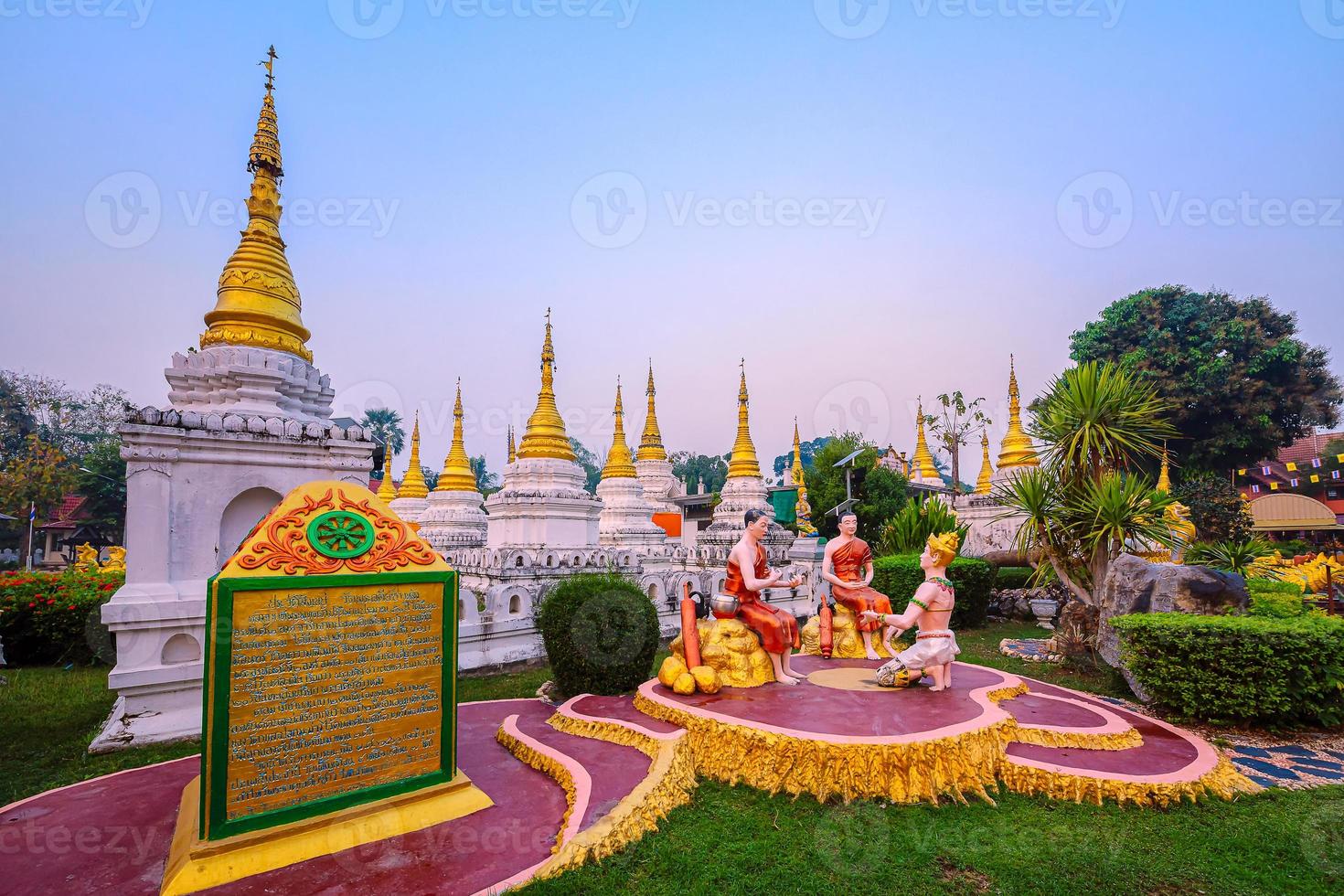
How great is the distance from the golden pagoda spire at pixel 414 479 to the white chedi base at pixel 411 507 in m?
0.42

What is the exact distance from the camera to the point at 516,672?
1090 centimetres

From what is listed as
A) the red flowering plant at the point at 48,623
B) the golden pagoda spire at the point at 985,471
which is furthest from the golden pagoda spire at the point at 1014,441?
the red flowering plant at the point at 48,623

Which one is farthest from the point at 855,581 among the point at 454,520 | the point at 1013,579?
the point at 454,520

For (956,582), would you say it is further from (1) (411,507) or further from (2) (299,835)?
(1) (411,507)

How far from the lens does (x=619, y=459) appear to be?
75.0 feet

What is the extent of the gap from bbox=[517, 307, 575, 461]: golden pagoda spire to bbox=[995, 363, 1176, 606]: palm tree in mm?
11966

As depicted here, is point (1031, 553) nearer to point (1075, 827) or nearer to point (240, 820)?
point (1075, 827)

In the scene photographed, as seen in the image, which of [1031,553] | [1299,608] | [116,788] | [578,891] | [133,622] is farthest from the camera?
[1031,553]

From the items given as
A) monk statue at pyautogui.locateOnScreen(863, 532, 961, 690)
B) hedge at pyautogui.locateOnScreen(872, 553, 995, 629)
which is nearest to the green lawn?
monk statue at pyautogui.locateOnScreen(863, 532, 961, 690)

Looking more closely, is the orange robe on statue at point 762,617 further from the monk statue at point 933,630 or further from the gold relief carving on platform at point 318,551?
the gold relief carving on platform at point 318,551

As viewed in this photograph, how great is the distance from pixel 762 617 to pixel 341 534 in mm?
4742

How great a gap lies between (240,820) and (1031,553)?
12.7m

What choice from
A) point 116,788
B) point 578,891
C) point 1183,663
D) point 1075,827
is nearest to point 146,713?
point 116,788

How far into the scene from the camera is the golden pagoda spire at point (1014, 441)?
87.6 feet
